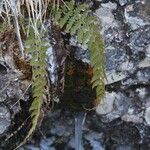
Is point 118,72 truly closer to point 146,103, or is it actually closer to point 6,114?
point 146,103

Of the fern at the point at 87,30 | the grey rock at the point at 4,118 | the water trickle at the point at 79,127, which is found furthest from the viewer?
the water trickle at the point at 79,127

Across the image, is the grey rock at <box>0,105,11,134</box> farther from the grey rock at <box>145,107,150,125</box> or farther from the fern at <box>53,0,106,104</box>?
the grey rock at <box>145,107,150,125</box>

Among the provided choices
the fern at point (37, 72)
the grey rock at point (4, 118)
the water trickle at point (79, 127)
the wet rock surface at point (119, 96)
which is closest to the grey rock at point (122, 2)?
the wet rock surface at point (119, 96)

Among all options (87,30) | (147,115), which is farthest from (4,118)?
(147,115)

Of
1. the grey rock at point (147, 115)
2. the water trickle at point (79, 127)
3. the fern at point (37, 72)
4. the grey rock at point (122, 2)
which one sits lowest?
the water trickle at point (79, 127)

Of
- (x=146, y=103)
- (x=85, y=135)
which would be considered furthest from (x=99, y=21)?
(x=85, y=135)

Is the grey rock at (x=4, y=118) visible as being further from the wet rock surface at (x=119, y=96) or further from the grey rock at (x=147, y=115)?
the grey rock at (x=147, y=115)
